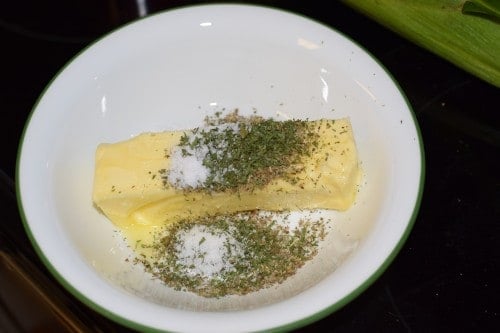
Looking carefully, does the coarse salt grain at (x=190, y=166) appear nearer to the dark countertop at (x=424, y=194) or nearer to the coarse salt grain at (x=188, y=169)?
the coarse salt grain at (x=188, y=169)

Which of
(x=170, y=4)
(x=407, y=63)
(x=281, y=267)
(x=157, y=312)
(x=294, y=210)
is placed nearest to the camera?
(x=157, y=312)

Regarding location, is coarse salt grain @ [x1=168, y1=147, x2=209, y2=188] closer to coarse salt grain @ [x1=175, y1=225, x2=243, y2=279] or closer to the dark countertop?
coarse salt grain @ [x1=175, y1=225, x2=243, y2=279]

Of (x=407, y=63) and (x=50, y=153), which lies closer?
(x=50, y=153)

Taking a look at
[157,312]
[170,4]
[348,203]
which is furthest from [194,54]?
[157,312]

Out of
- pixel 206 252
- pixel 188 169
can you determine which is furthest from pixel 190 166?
pixel 206 252

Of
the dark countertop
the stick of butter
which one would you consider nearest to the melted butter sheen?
the stick of butter

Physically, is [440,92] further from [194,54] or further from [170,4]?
[170,4]
